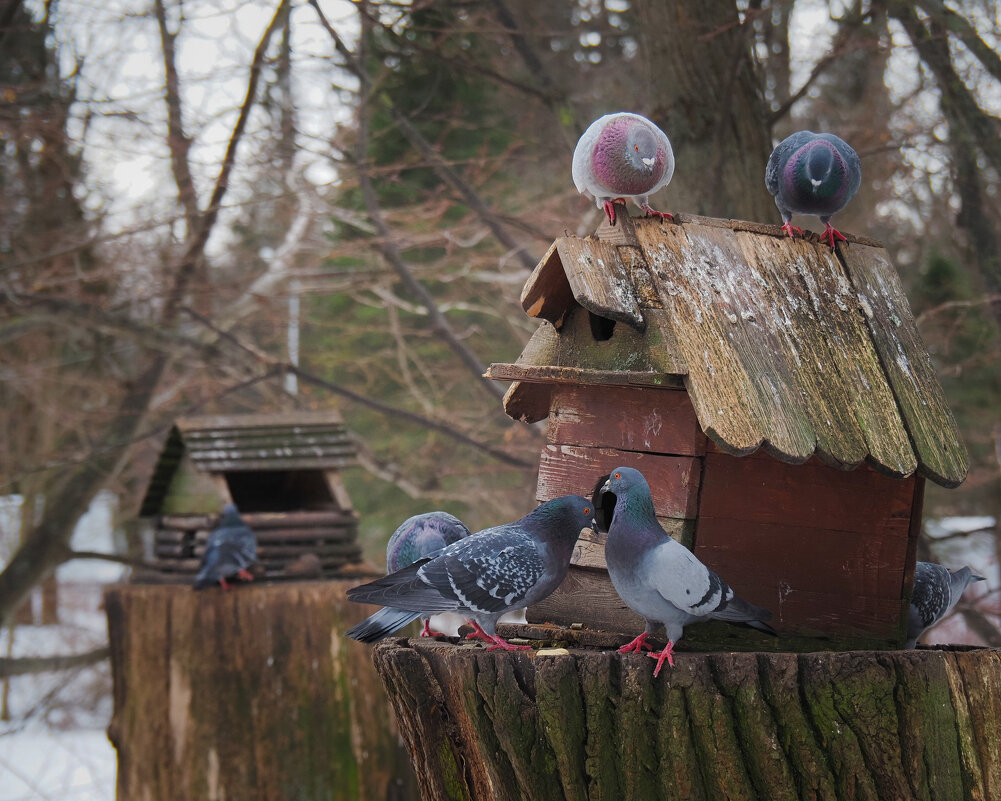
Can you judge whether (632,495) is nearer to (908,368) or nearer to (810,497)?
(810,497)

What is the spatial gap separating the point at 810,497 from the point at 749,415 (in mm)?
485

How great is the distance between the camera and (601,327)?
3.07 meters

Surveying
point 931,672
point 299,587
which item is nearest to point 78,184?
point 299,587

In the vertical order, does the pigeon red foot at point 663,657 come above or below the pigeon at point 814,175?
below

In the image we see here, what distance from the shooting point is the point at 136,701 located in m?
6.01

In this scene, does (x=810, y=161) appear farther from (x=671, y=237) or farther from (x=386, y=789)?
(x=386, y=789)

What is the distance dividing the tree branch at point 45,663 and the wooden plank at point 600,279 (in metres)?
7.10

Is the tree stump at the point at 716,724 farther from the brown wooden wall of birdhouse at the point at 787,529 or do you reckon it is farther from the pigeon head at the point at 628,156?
the pigeon head at the point at 628,156

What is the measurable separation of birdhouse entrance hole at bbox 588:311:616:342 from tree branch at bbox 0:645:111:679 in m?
6.94

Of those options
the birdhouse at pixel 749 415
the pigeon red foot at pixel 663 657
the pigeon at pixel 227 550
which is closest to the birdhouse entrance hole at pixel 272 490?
the pigeon at pixel 227 550

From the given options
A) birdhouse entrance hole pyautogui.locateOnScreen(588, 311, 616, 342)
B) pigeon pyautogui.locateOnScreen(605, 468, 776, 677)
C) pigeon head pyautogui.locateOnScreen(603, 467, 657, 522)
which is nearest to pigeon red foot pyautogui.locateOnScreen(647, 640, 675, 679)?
pigeon pyautogui.locateOnScreen(605, 468, 776, 677)

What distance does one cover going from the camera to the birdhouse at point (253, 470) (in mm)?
6094

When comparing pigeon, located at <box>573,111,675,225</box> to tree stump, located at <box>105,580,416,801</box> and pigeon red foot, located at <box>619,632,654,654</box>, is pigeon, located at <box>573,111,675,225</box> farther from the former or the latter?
tree stump, located at <box>105,580,416,801</box>

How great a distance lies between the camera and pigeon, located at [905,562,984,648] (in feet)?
9.93
